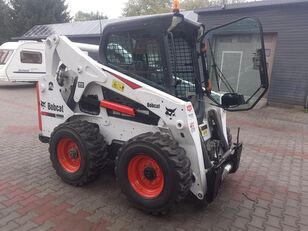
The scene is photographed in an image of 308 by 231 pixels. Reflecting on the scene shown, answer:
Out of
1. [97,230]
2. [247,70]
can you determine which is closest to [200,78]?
[247,70]

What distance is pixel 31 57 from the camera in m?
15.1

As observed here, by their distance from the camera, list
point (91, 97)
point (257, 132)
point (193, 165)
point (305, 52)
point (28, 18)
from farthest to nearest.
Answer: point (28, 18)
point (305, 52)
point (257, 132)
point (91, 97)
point (193, 165)

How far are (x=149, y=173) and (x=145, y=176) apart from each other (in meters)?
0.09

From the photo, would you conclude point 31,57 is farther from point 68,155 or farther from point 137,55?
point 137,55

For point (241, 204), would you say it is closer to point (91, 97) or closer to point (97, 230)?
point (97, 230)

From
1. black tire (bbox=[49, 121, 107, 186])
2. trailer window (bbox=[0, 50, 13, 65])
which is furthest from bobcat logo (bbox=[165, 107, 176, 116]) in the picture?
trailer window (bbox=[0, 50, 13, 65])

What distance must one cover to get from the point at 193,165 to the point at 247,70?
1.52 meters

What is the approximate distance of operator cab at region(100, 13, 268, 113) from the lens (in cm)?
355

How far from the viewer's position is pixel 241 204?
381 cm

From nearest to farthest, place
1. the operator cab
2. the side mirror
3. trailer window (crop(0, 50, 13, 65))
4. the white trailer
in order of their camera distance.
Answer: the operator cab
the side mirror
the white trailer
trailer window (crop(0, 50, 13, 65))

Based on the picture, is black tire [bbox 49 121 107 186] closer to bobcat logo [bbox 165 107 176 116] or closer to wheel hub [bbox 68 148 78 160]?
wheel hub [bbox 68 148 78 160]

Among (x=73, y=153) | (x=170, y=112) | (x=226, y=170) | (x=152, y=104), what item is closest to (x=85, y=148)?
(x=73, y=153)

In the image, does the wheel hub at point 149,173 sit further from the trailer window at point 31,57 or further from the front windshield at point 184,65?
the trailer window at point 31,57

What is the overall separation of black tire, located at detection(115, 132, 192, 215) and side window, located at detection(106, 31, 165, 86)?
2.53ft
